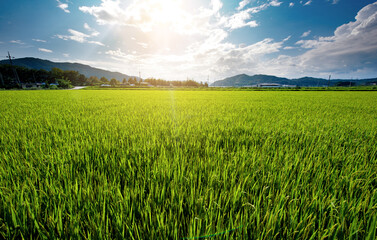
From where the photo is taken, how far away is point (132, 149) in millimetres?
1818

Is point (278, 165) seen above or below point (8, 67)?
below

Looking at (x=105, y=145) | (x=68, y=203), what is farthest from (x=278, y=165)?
(x=105, y=145)

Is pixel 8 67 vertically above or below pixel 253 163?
above

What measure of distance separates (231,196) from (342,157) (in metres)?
1.67

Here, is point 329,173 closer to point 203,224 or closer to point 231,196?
point 231,196

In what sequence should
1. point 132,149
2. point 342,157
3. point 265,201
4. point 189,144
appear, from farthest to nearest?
1. point 189,144
2. point 132,149
3. point 342,157
4. point 265,201

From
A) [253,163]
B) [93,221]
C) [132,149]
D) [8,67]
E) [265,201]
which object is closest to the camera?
[93,221]

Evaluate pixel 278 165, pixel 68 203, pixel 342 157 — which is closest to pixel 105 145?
pixel 68 203

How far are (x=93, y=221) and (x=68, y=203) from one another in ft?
0.86

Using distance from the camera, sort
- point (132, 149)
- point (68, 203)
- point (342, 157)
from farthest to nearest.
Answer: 1. point (132, 149)
2. point (342, 157)
3. point (68, 203)

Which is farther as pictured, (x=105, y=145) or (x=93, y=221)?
(x=105, y=145)

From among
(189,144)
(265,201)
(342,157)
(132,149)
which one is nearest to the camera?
(265,201)

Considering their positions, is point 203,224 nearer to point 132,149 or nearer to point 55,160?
point 132,149

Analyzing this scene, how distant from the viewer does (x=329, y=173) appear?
1.29 m
